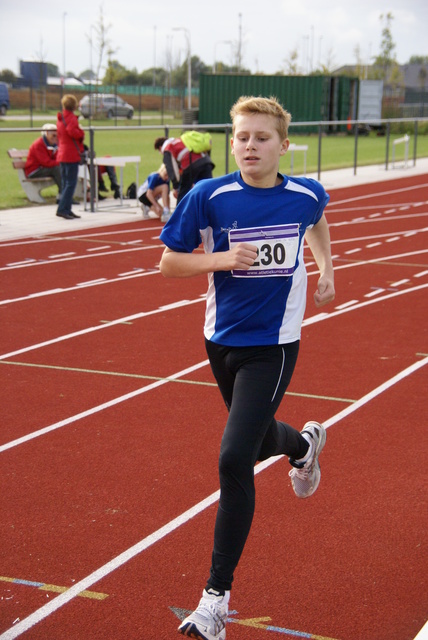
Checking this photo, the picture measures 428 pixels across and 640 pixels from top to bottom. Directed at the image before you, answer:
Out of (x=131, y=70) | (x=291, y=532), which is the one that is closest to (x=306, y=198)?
(x=291, y=532)

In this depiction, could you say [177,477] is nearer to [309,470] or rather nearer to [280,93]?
[309,470]

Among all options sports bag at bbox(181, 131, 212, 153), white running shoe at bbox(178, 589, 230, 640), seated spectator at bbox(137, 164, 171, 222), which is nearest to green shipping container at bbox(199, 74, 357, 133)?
seated spectator at bbox(137, 164, 171, 222)

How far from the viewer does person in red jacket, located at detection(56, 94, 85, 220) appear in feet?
51.1

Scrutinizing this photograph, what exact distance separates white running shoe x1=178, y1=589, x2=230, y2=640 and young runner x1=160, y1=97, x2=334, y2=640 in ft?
0.73

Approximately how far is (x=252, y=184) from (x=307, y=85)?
5175 cm

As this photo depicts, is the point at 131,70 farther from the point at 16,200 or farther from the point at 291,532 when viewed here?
the point at 291,532

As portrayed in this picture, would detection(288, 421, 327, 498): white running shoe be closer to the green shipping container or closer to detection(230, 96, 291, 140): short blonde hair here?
detection(230, 96, 291, 140): short blonde hair

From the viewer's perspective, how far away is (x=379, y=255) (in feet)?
43.3

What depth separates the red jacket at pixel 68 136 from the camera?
15.6m

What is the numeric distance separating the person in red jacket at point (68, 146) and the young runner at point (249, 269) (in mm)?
12156

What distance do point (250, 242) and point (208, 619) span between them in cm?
141

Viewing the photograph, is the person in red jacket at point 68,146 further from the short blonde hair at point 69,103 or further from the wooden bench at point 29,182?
the wooden bench at point 29,182

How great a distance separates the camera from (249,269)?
373cm

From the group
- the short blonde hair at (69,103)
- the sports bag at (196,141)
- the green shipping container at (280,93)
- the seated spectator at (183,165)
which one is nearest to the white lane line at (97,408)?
the seated spectator at (183,165)
